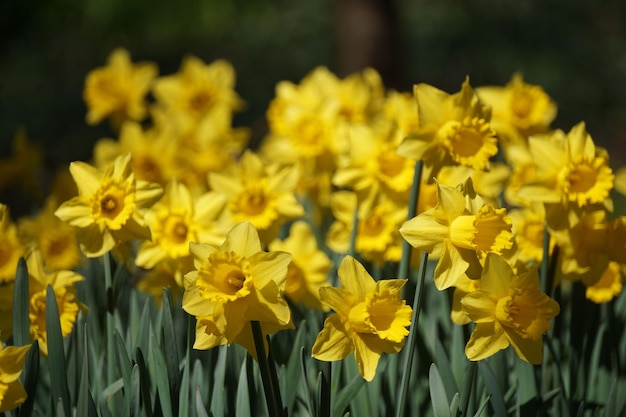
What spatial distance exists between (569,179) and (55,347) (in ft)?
3.46

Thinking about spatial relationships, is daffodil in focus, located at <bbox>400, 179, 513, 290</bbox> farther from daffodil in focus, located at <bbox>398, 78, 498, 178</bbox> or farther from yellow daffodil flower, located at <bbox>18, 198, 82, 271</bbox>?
yellow daffodil flower, located at <bbox>18, 198, 82, 271</bbox>

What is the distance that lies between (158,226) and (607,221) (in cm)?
100

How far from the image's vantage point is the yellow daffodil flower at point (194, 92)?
2.97 meters

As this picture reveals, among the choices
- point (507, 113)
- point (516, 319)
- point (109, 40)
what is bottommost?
point (516, 319)

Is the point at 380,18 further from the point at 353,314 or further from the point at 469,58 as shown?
the point at 353,314

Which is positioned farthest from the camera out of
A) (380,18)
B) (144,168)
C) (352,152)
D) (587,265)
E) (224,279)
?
(380,18)

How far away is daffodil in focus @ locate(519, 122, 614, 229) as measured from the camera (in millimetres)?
1589

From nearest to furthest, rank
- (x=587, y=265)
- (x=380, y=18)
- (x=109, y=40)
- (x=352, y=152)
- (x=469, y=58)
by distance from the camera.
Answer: (x=587, y=265) → (x=352, y=152) → (x=380, y=18) → (x=469, y=58) → (x=109, y=40)

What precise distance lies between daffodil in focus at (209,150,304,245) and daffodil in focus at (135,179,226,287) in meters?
0.08

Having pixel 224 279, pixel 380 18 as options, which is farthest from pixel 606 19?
pixel 224 279

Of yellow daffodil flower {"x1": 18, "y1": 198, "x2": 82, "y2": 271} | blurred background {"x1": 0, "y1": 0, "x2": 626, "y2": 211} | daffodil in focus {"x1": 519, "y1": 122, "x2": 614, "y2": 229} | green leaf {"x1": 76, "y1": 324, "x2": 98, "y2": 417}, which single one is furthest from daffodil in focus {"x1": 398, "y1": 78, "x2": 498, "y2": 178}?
blurred background {"x1": 0, "y1": 0, "x2": 626, "y2": 211}

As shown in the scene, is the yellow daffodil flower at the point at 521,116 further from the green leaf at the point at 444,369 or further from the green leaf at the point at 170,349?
the green leaf at the point at 170,349

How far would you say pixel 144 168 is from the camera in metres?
2.61

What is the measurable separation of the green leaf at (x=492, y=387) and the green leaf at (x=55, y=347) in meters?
0.75
